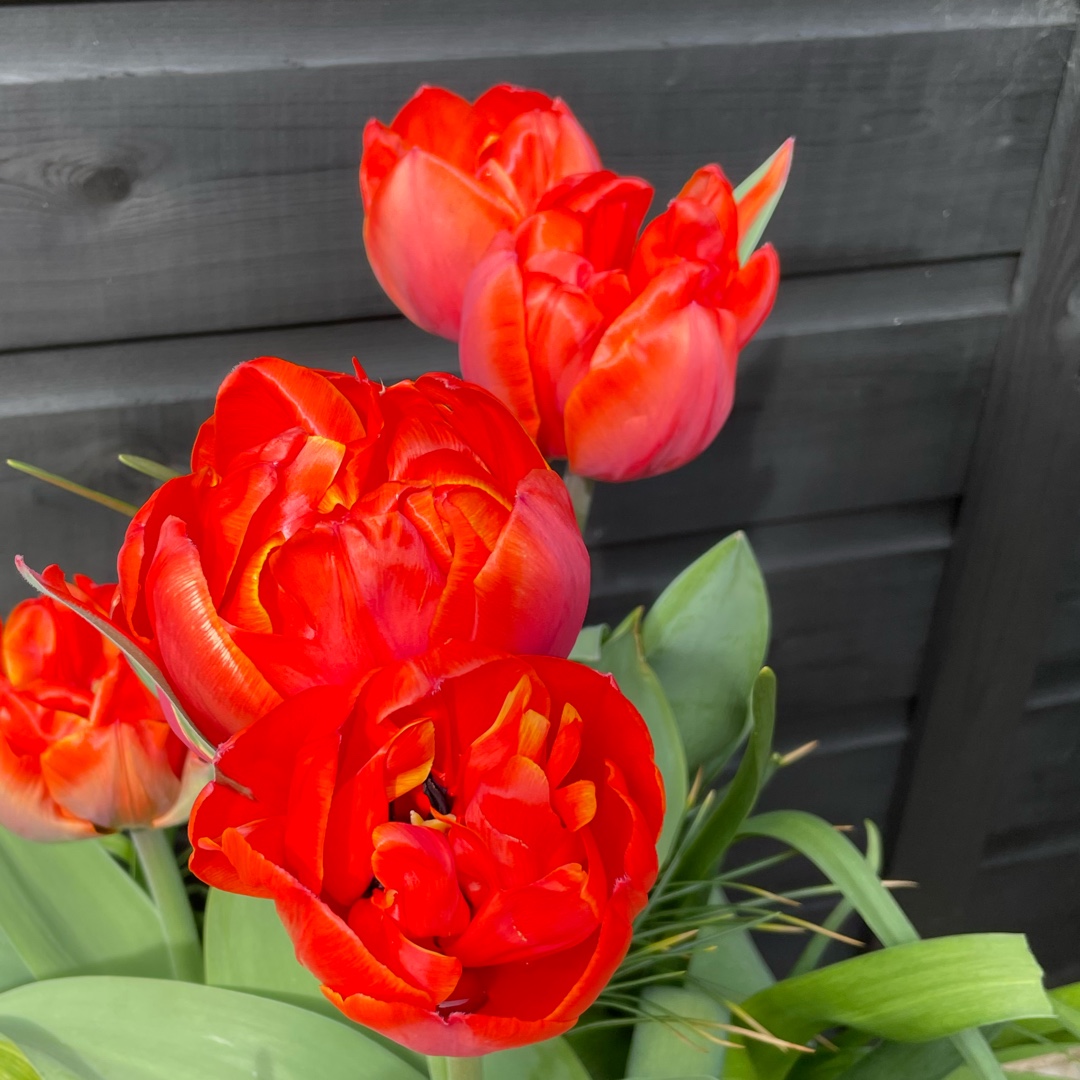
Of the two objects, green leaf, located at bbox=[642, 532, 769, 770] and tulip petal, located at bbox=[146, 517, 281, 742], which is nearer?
tulip petal, located at bbox=[146, 517, 281, 742]

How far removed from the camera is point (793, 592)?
857mm

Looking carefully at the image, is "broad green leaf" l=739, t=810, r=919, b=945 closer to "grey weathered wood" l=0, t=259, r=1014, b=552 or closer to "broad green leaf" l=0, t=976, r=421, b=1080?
"broad green leaf" l=0, t=976, r=421, b=1080

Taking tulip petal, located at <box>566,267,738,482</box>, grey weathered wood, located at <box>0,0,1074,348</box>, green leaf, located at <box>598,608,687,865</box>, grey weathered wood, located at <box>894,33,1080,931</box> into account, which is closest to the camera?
tulip petal, located at <box>566,267,738,482</box>

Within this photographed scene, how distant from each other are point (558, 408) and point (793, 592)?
57cm

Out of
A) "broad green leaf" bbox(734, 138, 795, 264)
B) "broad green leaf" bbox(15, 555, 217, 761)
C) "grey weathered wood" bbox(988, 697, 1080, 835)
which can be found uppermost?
"broad green leaf" bbox(734, 138, 795, 264)

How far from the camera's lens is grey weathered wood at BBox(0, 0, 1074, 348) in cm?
55

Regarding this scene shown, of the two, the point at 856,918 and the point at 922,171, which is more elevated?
the point at 922,171

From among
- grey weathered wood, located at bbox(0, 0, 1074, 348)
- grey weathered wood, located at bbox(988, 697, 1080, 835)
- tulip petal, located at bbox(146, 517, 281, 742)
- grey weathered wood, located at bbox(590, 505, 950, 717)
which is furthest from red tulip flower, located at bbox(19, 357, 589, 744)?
grey weathered wood, located at bbox(988, 697, 1080, 835)

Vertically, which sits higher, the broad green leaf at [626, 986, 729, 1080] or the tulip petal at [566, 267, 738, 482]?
the tulip petal at [566, 267, 738, 482]

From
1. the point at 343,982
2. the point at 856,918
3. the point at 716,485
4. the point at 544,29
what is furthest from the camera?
the point at 856,918

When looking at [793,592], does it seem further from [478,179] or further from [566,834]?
[566,834]

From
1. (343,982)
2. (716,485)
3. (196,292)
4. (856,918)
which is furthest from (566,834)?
(856,918)

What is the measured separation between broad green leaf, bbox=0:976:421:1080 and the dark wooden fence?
37cm

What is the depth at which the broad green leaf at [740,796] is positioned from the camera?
38cm
